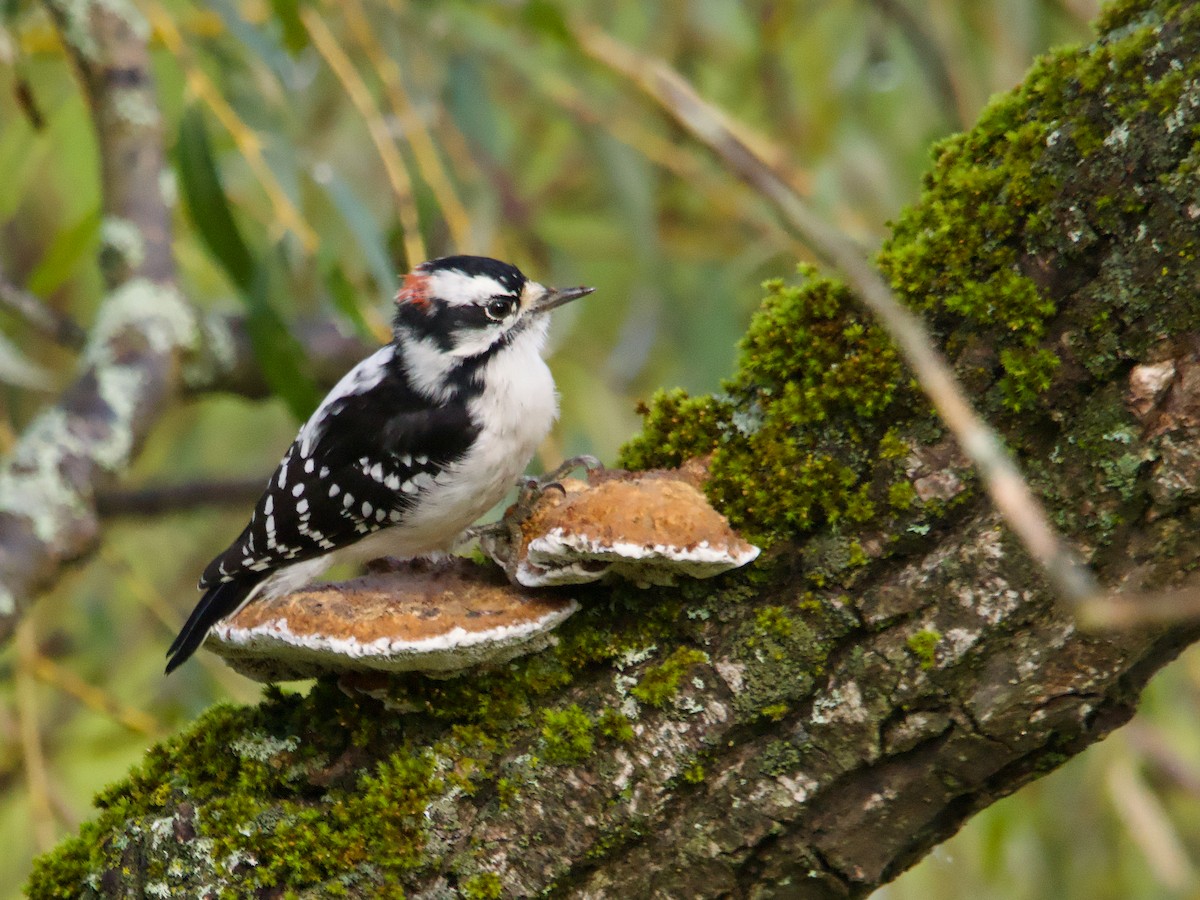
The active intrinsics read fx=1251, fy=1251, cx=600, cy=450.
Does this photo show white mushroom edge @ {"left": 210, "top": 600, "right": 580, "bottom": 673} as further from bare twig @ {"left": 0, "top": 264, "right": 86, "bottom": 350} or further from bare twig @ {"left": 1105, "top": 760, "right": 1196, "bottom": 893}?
bare twig @ {"left": 1105, "top": 760, "right": 1196, "bottom": 893}

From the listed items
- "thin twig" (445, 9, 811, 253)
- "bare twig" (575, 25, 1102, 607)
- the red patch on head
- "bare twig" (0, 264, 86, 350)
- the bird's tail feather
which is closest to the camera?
"bare twig" (575, 25, 1102, 607)

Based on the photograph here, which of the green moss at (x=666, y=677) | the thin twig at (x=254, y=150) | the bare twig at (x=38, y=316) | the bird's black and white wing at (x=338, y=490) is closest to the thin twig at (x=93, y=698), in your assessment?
the bare twig at (x=38, y=316)

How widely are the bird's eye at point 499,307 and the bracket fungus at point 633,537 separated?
800 millimetres

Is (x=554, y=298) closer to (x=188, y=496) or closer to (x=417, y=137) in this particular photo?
(x=417, y=137)

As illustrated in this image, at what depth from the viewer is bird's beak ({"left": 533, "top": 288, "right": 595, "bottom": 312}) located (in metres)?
2.57

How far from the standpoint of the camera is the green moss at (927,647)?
1.68m

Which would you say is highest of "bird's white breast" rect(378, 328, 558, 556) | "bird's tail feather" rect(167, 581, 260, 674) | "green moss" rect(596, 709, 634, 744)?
"bird's white breast" rect(378, 328, 558, 556)

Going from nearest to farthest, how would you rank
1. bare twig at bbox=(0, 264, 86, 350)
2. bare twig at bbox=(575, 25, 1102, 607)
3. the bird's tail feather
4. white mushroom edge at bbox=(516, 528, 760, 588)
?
bare twig at bbox=(575, 25, 1102, 607)
white mushroom edge at bbox=(516, 528, 760, 588)
the bird's tail feather
bare twig at bbox=(0, 264, 86, 350)

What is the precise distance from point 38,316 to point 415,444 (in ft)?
5.57

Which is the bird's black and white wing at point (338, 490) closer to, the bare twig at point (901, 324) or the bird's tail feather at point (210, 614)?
the bird's tail feather at point (210, 614)

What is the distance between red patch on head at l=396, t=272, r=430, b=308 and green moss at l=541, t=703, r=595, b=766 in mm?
1095

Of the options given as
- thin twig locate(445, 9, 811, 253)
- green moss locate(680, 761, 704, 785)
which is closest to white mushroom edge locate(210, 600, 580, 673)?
green moss locate(680, 761, 704, 785)

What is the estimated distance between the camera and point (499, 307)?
2598mm

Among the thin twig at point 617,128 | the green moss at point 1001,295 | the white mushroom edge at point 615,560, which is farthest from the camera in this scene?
the thin twig at point 617,128
